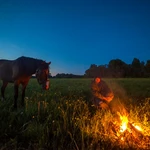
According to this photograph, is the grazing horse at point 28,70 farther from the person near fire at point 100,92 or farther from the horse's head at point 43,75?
the person near fire at point 100,92

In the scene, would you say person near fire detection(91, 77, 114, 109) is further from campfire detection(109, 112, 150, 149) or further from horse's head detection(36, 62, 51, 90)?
campfire detection(109, 112, 150, 149)

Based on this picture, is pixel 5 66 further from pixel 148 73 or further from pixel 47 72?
pixel 148 73

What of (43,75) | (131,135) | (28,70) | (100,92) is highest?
(28,70)

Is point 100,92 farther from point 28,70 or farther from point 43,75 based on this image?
point 28,70

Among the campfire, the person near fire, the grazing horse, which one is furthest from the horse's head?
the campfire

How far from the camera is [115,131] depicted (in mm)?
4645

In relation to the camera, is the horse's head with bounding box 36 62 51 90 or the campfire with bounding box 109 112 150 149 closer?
the campfire with bounding box 109 112 150 149

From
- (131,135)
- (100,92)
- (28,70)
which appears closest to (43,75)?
(28,70)

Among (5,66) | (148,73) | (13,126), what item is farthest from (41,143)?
(148,73)

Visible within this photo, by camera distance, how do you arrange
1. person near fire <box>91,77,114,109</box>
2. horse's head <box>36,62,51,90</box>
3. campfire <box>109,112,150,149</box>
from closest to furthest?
campfire <box>109,112,150,149</box> → person near fire <box>91,77,114,109</box> → horse's head <box>36,62,51,90</box>

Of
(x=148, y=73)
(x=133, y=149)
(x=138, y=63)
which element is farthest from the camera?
(x=138, y=63)

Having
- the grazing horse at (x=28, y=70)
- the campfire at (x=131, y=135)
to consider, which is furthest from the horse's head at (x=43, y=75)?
the campfire at (x=131, y=135)

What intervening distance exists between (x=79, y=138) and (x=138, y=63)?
9120cm

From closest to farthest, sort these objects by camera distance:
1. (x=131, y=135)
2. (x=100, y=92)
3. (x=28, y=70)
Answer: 1. (x=131, y=135)
2. (x=100, y=92)
3. (x=28, y=70)
